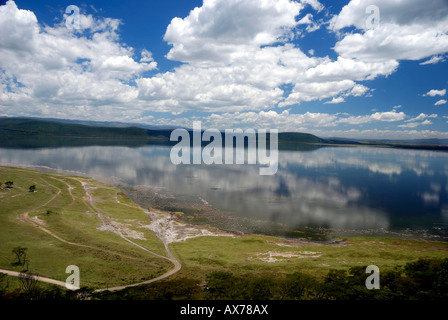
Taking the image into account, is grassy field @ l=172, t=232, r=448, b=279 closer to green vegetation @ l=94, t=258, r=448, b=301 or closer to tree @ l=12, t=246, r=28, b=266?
green vegetation @ l=94, t=258, r=448, b=301

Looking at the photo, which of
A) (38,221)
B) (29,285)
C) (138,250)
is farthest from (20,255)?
(38,221)

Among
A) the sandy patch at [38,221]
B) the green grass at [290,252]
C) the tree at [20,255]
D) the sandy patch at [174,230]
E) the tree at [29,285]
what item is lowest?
the green grass at [290,252]

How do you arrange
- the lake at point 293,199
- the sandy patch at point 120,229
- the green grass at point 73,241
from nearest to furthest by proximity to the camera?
the green grass at point 73,241, the sandy patch at point 120,229, the lake at point 293,199

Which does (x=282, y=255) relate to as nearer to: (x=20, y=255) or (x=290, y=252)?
(x=290, y=252)

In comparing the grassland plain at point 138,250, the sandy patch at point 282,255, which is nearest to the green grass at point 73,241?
the grassland plain at point 138,250

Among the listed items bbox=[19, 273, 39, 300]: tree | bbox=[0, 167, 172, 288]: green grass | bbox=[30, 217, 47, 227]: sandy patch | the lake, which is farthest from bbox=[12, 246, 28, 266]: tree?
the lake

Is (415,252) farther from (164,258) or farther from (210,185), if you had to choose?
(210,185)

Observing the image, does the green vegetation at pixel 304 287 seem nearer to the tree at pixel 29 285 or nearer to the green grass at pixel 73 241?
the green grass at pixel 73 241

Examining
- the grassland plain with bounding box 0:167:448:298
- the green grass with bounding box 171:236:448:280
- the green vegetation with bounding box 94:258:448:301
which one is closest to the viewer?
the green vegetation with bounding box 94:258:448:301
